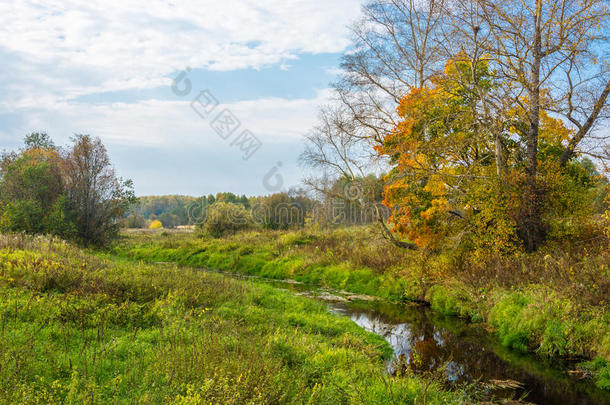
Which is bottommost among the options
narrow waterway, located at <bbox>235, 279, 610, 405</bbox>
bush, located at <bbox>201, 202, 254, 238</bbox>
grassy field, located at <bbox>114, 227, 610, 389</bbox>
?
narrow waterway, located at <bbox>235, 279, 610, 405</bbox>

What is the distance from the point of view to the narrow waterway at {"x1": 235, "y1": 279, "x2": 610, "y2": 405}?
716 cm

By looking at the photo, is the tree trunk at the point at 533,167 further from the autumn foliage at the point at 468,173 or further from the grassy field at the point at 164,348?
the grassy field at the point at 164,348

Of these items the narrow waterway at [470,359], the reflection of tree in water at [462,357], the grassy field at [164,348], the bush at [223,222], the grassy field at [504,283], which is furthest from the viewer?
the bush at [223,222]

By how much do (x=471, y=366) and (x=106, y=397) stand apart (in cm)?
689

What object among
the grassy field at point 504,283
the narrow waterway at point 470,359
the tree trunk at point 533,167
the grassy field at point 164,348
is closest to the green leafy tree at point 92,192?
the grassy field at point 504,283

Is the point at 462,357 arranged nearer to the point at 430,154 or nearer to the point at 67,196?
the point at 430,154

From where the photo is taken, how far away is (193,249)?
2972 centimetres

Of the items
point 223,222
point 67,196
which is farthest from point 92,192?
point 223,222

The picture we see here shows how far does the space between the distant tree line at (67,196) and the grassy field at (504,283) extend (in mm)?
8083

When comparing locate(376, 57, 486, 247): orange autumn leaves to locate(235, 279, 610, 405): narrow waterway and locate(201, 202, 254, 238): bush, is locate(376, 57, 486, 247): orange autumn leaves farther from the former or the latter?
locate(201, 202, 254, 238): bush

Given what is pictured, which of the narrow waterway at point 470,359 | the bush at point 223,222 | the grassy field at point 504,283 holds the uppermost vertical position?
the bush at point 223,222

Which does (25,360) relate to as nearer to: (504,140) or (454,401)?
(454,401)

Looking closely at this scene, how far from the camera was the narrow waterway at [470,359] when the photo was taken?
7.16m

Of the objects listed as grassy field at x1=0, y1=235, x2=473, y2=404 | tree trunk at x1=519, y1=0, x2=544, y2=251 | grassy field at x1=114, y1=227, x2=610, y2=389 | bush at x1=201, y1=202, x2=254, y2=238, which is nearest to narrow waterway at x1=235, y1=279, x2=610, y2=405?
grassy field at x1=114, y1=227, x2=610, y2=389
